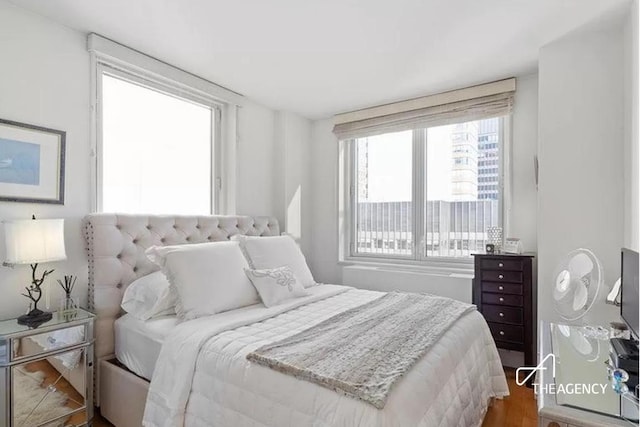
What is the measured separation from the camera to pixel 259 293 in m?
2.34

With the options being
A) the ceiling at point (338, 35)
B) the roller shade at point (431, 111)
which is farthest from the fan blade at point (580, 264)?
the roller shade at point (431, 111)

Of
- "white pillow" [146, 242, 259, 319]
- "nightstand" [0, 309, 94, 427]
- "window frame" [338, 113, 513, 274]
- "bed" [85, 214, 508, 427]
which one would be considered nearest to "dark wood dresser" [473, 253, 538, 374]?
"window frame" [338, 113, 513, 274]

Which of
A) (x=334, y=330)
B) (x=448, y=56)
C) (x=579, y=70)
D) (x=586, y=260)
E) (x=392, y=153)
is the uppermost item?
(x=448, y=56)

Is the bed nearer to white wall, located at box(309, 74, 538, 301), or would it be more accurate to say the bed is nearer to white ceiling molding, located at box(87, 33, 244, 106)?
white wall, located at box(309, 74, 538, 301)

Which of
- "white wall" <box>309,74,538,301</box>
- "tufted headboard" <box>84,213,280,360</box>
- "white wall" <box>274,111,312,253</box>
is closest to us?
"tufted headboard" <box>84,213,280,360</box>

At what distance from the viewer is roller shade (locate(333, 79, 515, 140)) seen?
3008 mm

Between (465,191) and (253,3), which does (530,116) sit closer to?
(465,191)

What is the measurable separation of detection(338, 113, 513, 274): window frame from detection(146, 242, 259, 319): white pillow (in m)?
1.85

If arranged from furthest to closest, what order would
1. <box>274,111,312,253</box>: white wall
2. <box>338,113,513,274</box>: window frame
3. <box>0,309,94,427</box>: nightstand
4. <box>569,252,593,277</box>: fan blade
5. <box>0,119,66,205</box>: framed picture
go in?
1. <box>274,111,312,253</box>: white wall
2. <box>338,113,513,274</box>: window frame
3. <box>0,119,66,205</box>: framed picture
4. <box>569,252,593,277</box>: fan blade
5. <box>0,309,94,427</box>: nightstand

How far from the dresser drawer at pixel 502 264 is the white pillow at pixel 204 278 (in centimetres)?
182

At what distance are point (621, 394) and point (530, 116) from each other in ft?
7.90

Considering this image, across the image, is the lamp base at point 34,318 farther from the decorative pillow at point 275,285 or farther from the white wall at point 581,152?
the white wall at point 581,152

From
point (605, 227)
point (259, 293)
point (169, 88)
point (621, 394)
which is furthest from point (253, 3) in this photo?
point (605, 227)

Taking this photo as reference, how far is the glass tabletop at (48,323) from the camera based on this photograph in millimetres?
1721
